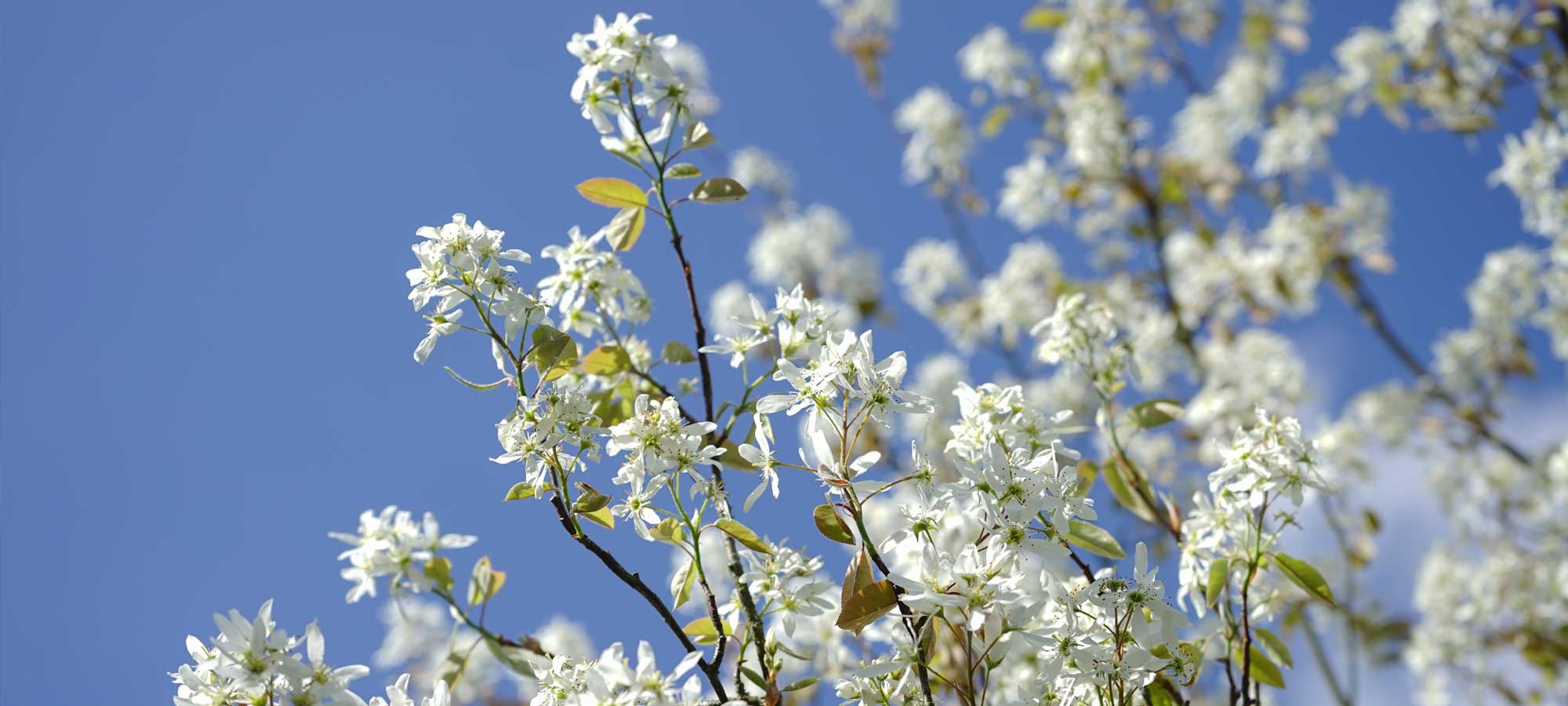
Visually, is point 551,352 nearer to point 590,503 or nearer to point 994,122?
point 590,503

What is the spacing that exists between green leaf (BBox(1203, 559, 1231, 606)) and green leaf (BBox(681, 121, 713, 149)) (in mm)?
1241

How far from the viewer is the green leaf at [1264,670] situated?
193 cm

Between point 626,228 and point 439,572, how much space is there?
2.50 ft

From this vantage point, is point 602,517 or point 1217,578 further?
point 1217,578

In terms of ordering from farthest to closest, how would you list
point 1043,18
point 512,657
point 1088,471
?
point 1043,18 < point 1088,471 < point 512,657

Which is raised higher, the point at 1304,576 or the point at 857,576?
the point at 1304,576

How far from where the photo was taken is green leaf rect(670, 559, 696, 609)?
1710mm

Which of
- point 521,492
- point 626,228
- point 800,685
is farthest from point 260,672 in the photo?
point 626,228

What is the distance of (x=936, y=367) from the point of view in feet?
26.3

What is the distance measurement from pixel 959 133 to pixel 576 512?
6.45 m

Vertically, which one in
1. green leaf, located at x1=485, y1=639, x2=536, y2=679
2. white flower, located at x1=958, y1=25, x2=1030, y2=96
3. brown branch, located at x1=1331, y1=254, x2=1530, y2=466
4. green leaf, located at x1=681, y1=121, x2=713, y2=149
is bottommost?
green leaf, located at x1=485, y1=639, x2=536, y2=679

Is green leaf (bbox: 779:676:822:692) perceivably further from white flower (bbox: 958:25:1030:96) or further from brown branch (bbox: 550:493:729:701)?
white flower (bbox: 958:25:1030:96)

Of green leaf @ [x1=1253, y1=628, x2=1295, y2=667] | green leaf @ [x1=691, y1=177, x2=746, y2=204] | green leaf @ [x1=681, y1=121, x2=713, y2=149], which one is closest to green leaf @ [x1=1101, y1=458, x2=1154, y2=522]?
green leaf @ [x1=1253, y1=628, x2=1295, y2=667]

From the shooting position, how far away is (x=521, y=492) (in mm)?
1627
